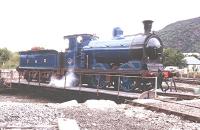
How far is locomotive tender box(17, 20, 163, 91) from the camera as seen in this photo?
18.8m

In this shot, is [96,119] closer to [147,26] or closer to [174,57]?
[147,26]

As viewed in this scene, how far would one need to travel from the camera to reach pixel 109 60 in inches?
834

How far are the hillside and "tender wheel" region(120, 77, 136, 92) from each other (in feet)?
477

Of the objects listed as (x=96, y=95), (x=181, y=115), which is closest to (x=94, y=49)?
(x=96, y=95)

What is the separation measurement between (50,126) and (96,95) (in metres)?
9.39

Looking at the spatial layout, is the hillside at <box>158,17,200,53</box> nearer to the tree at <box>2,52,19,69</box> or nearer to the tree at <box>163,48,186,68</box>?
the tree at <box>163,48,186,68</box>

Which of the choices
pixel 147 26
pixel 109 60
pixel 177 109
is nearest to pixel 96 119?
pixel 177 109

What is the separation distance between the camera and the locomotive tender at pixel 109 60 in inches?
742

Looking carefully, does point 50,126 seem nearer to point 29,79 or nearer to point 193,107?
point 193,107

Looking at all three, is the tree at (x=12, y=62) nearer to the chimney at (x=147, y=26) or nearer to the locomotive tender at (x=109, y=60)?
the locomotive tender at (x=109, y=60)

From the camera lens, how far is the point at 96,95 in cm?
1770

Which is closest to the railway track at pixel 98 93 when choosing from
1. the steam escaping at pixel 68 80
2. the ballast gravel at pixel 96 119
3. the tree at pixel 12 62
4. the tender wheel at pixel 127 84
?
the tender wheel at pixel 127 84

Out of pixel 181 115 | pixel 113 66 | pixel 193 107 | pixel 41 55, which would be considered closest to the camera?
pixel 181 115

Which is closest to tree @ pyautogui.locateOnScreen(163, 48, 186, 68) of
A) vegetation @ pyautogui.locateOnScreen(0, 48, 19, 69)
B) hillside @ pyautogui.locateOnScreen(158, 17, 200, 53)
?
vegetation @ pyautogui.locateOnScreen(0, 48, 19, 69)
